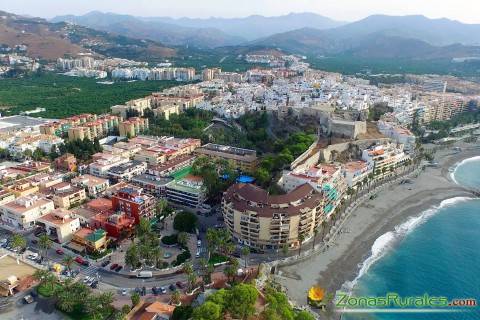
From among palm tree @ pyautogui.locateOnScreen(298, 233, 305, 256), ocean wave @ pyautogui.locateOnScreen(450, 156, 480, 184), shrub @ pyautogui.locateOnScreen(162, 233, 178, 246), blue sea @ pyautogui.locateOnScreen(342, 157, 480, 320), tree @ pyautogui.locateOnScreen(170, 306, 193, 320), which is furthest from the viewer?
ocean wave @ pyautogui.locateOnScreen(450, 156, 480, 184)

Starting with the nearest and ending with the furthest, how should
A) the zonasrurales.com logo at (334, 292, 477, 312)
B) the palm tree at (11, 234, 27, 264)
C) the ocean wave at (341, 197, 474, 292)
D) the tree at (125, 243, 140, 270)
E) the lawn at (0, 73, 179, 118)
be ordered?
the zonasrurales.com logo at (334, 292, 477, 312) → the tree at (125, 243, 140, 270) → the palm tree at (11, 234, 27, 264) → the ocean wave at (341, 197, 474, 292) → the lawn at (0, 73, 179, 118)

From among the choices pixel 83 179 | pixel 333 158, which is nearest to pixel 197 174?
pixel 83 179

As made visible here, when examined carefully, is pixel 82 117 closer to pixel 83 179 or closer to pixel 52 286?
pixel 83 179

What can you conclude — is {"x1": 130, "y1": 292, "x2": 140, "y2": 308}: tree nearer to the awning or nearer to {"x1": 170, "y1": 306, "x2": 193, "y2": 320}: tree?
{"x1": 170, "y1": 306, "x2": 193, "y2": 320}: tree

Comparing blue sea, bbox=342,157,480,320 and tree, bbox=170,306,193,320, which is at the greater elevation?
tree, bbox=170,306,193,320

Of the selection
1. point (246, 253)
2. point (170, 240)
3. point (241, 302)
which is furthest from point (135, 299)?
point (246, 253)

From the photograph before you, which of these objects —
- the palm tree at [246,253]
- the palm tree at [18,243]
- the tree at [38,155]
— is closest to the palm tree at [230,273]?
the palm tree at [246,253]

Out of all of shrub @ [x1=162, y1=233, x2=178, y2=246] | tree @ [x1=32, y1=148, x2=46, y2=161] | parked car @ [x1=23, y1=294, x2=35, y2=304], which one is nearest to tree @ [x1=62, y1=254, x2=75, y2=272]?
parked car @ [x1=23, y1=294, x2=35, y2=304]
